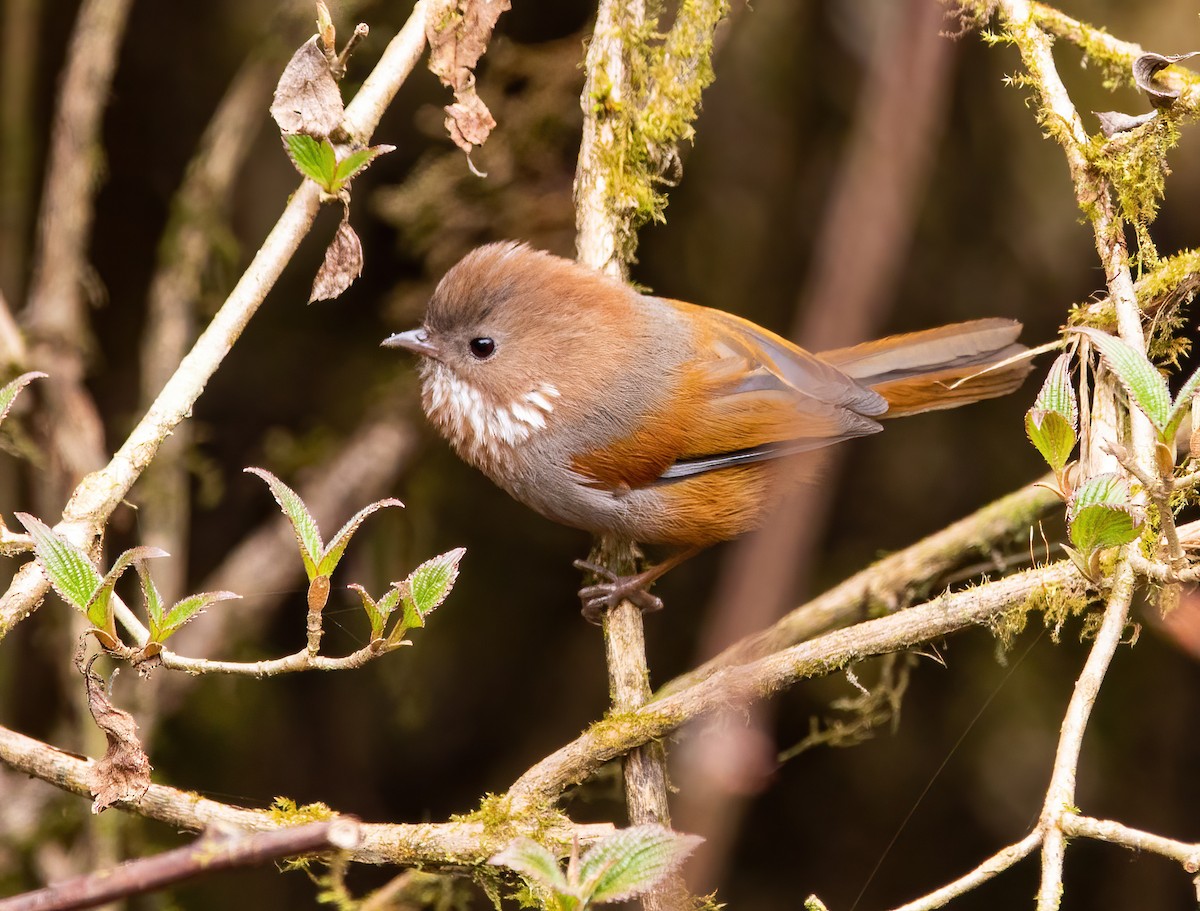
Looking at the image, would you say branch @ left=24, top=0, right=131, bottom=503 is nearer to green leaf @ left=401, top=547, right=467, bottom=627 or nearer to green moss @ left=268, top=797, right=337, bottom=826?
green moss @ left=268, top=797, right=337, bottom=826

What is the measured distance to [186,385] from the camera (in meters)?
2.09

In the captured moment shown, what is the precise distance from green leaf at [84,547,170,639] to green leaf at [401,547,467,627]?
1.24ft

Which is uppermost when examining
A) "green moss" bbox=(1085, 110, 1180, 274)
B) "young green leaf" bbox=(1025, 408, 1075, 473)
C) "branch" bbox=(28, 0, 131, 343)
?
"branch" bbox=(28, 0, 131, 343)

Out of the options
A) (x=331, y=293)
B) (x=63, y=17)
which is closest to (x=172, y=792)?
(x=331, y=293)

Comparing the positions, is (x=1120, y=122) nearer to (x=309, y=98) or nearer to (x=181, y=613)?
(x=309, y=98)

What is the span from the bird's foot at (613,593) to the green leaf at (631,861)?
46.5 inches

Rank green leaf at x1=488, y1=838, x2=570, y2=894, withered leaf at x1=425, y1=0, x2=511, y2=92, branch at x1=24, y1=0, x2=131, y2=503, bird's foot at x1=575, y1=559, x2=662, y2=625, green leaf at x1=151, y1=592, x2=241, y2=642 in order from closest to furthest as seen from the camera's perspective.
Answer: green leaf at x1=488, y1=838, x2=570, y2=894 < green leaf at x1=151, y1=592, x2=241, y2=642 < withered leaf at x1=425, y1=0, x2=511, y2=92 < bird's foot at x1=575, y1=559, x2=662, y2=625 < branch at x1=24, y1=0, x2=131, y2=503

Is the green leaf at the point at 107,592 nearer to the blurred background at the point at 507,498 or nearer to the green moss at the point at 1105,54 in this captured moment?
the blurred background at the point at 507,498

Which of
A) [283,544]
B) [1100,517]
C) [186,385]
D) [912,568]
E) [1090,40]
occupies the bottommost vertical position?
[1100,517]

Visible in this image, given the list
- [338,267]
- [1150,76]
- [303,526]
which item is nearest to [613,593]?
[338,267]

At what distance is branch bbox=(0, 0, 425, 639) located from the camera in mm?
1974

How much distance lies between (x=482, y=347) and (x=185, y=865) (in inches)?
85.8

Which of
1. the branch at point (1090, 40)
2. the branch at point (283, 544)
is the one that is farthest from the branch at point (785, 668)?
the branch at point (283, 544)

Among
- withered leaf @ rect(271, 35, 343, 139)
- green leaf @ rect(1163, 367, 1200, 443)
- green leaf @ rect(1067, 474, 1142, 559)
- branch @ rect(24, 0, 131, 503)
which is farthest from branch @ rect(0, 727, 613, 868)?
branch @ rect(24, 0, 131, 503)
